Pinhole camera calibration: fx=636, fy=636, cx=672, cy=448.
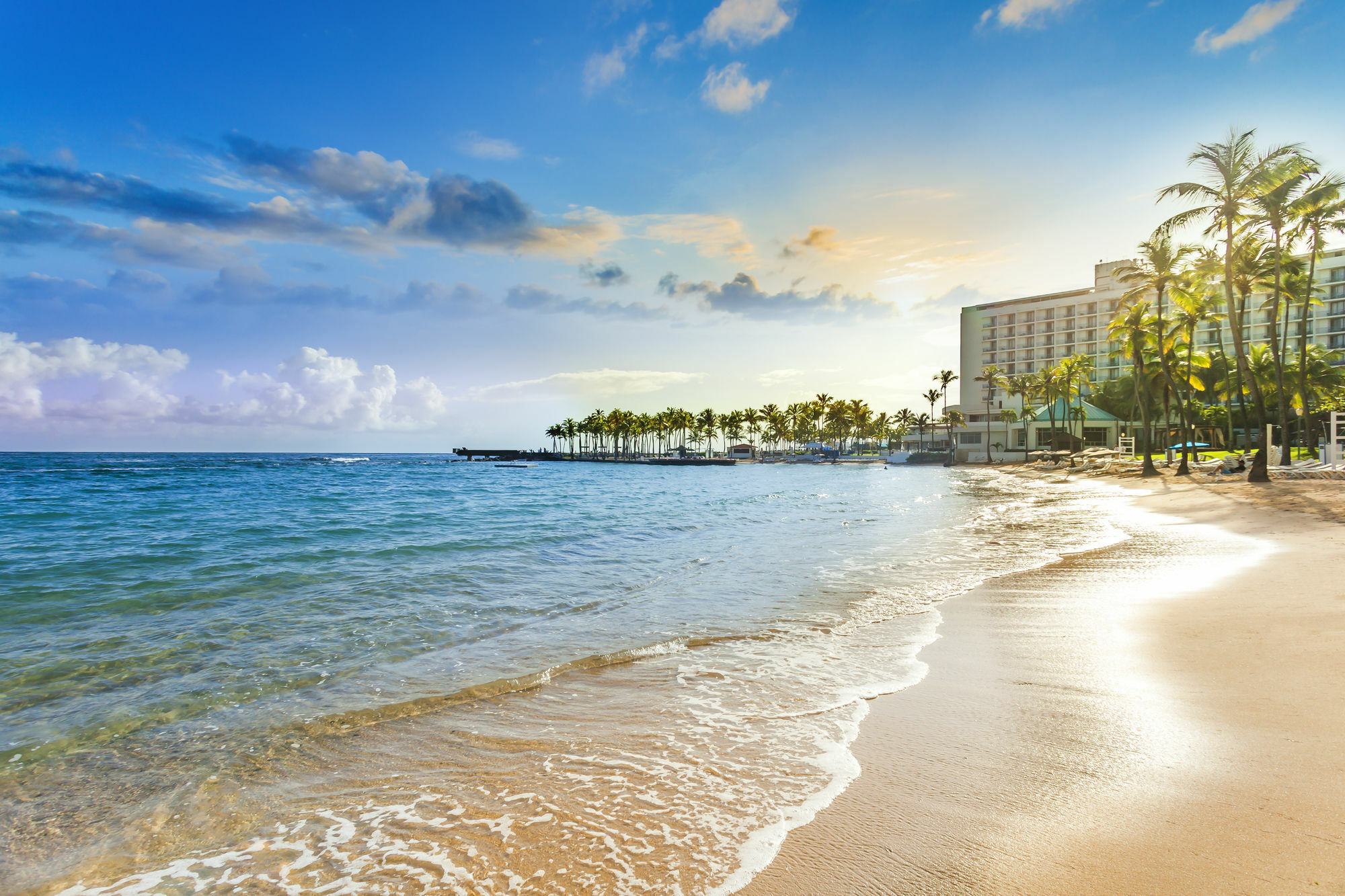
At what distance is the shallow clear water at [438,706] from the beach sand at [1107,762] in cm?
36

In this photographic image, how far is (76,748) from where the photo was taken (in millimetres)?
4633

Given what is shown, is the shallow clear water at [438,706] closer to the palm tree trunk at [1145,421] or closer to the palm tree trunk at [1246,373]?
the palm tree trunk at [1246,373]

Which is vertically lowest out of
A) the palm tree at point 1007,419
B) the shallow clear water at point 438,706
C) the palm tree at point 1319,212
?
the shallow clear water at point 438,706

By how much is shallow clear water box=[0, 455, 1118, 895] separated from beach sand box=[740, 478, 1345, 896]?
1.17ft

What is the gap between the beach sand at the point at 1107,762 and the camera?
8.73ft

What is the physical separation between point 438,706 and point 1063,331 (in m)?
137

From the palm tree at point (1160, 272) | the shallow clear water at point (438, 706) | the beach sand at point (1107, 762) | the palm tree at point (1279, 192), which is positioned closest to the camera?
the beach sand at point (1107, 762)

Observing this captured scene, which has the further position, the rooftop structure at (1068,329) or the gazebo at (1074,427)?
the rooftop structure at (1068,329)

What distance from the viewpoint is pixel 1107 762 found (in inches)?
142

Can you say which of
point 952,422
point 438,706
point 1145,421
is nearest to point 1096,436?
point 952,422

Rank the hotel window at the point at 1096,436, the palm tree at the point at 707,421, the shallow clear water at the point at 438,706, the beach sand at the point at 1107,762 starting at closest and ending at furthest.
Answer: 1. the beach sand at the point at 1107,762
2. the shallow clear water at the point at 438,706
3. the hotel window at the point at 1096,436
4. the palm tree at the point at 707,421

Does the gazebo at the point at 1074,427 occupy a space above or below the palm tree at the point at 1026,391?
below

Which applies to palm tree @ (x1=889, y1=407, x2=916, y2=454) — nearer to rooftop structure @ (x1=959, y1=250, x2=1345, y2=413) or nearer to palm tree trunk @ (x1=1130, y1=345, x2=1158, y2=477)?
rooftop structure @ (x1=959, y1=250, x2=1345, y2=413)

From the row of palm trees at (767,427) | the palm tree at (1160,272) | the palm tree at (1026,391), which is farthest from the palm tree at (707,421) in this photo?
the palm tree at (1160,272)
